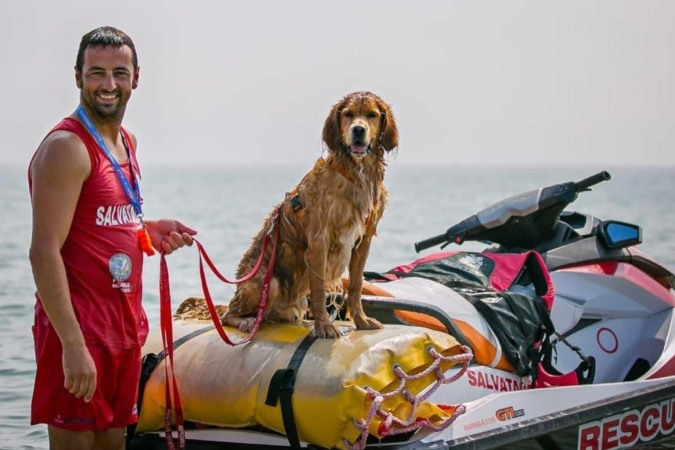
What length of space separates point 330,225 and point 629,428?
170 cm

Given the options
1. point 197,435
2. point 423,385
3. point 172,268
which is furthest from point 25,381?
point 172,268

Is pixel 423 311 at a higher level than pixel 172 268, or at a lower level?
higher

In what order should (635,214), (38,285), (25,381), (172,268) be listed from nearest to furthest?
(38,285) → (25,381) → (172,268) → (635,214)

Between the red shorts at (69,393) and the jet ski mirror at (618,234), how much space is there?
2.83 metres

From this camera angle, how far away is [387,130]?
425cm

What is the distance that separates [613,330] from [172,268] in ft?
30.3

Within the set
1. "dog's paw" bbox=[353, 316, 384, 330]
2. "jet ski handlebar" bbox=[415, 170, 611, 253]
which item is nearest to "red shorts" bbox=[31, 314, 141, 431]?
"dog's paw" bbox=[353, 316, 384, 330]

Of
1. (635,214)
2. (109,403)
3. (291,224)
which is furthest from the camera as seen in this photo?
(635,214)

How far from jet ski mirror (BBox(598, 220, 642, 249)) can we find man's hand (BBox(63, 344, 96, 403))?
3.04m

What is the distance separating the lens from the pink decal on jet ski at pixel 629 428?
4.56 m

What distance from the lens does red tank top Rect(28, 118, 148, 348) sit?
3.37m

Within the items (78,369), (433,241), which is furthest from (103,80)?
(433,241)

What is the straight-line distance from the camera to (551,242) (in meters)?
5.68

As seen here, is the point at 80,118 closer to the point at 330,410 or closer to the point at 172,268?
the point at 330,410
